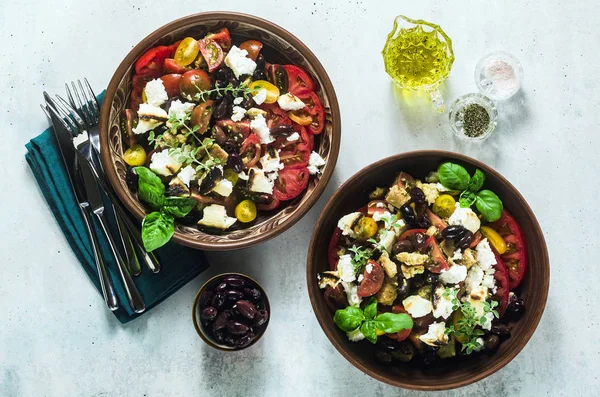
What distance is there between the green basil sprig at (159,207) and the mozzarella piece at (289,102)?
1.70 ft

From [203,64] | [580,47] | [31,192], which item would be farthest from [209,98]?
[580,47]

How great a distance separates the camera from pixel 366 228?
268cm

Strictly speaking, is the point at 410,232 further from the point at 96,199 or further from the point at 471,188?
the point at 96,199

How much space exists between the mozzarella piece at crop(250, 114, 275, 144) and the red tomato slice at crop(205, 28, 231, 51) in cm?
34

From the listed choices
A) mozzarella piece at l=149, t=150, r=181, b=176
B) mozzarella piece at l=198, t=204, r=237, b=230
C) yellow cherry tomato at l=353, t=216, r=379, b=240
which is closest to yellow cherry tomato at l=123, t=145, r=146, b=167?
mozzarella piece at l=149, t=150, r=181, b=176

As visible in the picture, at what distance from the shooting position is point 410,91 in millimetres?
3080

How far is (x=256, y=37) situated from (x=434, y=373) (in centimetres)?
156

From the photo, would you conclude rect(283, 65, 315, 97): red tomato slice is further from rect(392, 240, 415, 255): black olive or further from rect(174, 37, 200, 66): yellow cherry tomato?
rect(392, 240, 415, 255): black olive

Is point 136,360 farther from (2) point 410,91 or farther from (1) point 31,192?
(2) point 410,91

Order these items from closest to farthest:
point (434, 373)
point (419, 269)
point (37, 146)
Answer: point (419, 269) < point (434, 373) < point (37, 146)

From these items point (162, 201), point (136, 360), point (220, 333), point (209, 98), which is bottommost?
point (136, 360)

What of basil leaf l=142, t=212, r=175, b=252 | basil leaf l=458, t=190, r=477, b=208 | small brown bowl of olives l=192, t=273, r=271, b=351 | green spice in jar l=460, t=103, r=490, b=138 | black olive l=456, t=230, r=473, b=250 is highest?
green spice in jar l=460, t=103, r=490, b=138

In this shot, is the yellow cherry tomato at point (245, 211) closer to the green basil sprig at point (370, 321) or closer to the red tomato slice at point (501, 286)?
the green basil sprig at point (370, 321)

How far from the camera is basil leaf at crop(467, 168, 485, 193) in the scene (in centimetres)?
266
